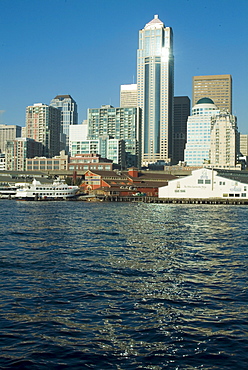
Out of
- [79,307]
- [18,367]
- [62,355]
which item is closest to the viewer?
[18,367]

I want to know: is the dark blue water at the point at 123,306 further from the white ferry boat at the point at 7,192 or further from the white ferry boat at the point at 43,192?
the white ferry boat at the point at 7,192

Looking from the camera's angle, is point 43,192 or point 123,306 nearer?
point 123,306

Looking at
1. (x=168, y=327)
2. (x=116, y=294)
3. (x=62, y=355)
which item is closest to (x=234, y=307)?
(x=168, y=327)

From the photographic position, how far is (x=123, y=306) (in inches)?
865

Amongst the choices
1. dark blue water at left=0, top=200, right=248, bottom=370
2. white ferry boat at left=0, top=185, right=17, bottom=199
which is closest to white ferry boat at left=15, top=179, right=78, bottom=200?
white ferry boat at left=0, top=185, right=17, bottom=199

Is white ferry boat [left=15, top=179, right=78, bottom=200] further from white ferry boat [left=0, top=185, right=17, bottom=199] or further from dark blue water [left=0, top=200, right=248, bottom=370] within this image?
dark blue water [left=0, top=200, right=248, bottom=370]

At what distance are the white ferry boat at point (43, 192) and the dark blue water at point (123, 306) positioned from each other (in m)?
95.0

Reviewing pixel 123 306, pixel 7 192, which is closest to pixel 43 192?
pixel 7 192

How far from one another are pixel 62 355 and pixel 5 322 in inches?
176

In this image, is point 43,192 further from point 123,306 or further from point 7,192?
point 123,306

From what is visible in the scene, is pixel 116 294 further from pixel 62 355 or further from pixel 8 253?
pixel 8 253

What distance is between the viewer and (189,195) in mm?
130000

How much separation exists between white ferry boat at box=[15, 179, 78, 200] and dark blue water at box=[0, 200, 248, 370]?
9499cm

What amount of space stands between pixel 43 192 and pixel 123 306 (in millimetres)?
118223
